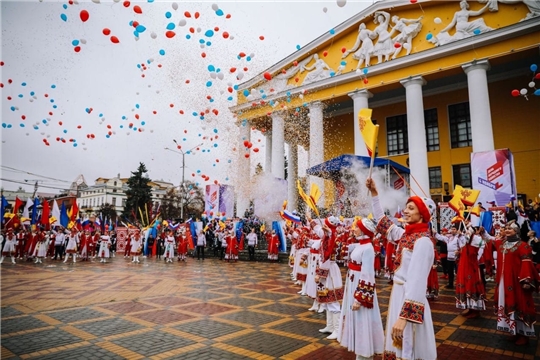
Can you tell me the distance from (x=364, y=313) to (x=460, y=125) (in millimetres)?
26435

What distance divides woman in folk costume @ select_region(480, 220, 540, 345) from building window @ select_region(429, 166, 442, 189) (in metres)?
21.9

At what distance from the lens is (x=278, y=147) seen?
28.6 metres

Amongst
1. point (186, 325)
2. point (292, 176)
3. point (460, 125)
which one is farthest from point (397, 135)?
point (186, 325)

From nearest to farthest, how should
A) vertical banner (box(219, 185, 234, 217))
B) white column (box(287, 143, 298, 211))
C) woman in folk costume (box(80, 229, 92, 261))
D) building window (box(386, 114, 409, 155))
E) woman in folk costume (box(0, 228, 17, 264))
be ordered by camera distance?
woman in folk costume (box(0, 228, 17, 264)) → woman in folk costume (box(80, 229, 92, 261)) → vertical banner (box(219, 185, 234, 217)) → building window (box(386, 114, 409, 155)) → white column (box(287, 143, 298, 211))

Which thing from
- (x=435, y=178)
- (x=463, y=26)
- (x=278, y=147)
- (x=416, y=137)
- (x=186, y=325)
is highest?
(x=463, y=26)

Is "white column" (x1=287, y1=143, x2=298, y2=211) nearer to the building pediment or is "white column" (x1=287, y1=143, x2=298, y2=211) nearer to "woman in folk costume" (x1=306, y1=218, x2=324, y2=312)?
the building pediment

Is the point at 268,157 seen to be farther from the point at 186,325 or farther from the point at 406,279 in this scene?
the point at 406,279

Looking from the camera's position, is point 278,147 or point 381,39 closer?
point 381,39

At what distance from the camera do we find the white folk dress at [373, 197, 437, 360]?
3.10 m

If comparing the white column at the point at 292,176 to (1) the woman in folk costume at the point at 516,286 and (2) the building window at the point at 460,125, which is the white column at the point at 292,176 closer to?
(2) the building window at the point at 460,125

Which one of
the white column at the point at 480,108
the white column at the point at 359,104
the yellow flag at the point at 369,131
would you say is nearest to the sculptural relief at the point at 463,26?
the white column at the point at 480,108

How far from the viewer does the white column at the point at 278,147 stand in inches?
1123

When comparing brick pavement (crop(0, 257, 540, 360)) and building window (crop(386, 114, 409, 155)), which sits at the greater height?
building window (crop(386, 114, 409, 155))

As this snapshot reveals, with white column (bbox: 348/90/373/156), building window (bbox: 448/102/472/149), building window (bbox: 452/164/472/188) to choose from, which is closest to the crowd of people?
white column (bbox: 348/90/373/156)
